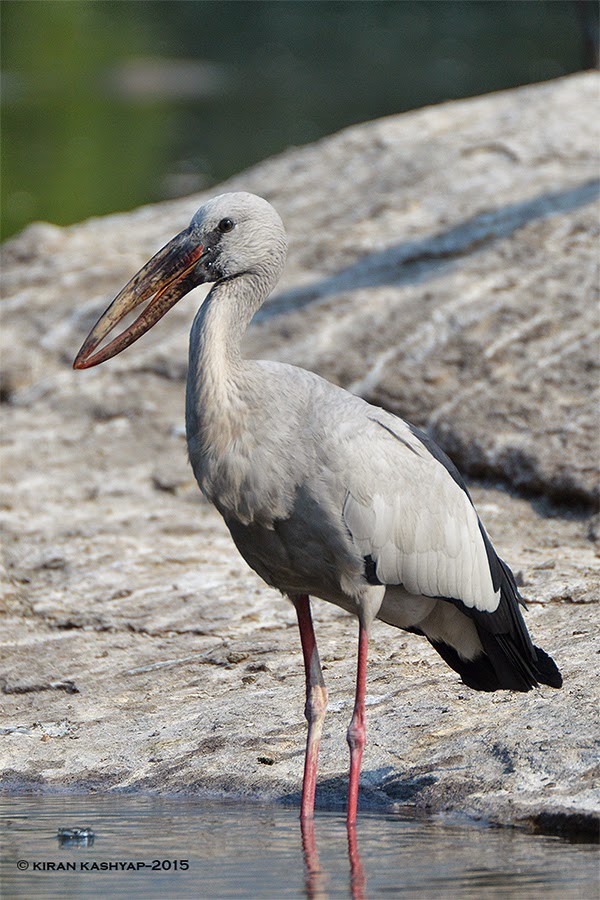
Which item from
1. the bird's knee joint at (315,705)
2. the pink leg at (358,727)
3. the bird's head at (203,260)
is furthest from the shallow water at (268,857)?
the bird's head at (203,260)

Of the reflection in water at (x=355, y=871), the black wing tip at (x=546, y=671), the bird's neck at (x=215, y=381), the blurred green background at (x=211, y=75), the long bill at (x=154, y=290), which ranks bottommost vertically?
the reflection in water at (x=355, y=871)

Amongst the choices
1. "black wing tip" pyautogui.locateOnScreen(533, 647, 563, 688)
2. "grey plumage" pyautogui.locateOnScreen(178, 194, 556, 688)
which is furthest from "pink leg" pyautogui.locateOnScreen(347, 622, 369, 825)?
"black wing tip" pyautogui.locateOnScreen(533, 647, 563, 688)

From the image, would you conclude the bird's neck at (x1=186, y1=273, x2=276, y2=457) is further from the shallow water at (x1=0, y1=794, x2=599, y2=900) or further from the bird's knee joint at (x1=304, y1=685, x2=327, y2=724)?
the shallow water at (x1=0, y1=794, x2=599, y2=900)

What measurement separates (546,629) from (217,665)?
4.46 ft

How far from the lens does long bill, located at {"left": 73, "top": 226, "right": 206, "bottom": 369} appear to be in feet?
16.9

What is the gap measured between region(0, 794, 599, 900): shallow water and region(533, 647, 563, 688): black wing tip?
68cm

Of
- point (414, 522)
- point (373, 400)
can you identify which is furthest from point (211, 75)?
point (414, 522)

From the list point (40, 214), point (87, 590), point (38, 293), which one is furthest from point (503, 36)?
point (87, 590)

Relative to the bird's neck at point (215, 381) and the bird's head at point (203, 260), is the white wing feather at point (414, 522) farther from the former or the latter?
the bird's head at point (203, 260)

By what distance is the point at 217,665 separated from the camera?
249 inches

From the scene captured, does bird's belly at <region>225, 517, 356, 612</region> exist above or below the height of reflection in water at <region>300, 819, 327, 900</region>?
above

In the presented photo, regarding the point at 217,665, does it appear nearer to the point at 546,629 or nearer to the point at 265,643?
the point at 265,643

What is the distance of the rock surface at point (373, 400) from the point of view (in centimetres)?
544

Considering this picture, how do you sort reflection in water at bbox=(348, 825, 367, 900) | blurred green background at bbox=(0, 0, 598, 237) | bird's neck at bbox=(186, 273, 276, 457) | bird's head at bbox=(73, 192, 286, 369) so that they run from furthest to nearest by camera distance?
1. blurred green background at bbox=(0, 0, 598, 237)
2. bird's head at bbox=(73, 192, 286, 369)
3. bird's neck at bbox=(186, 273, 276, 457)
4. reflection in water at bbox=(348, 825, 367, 900)
